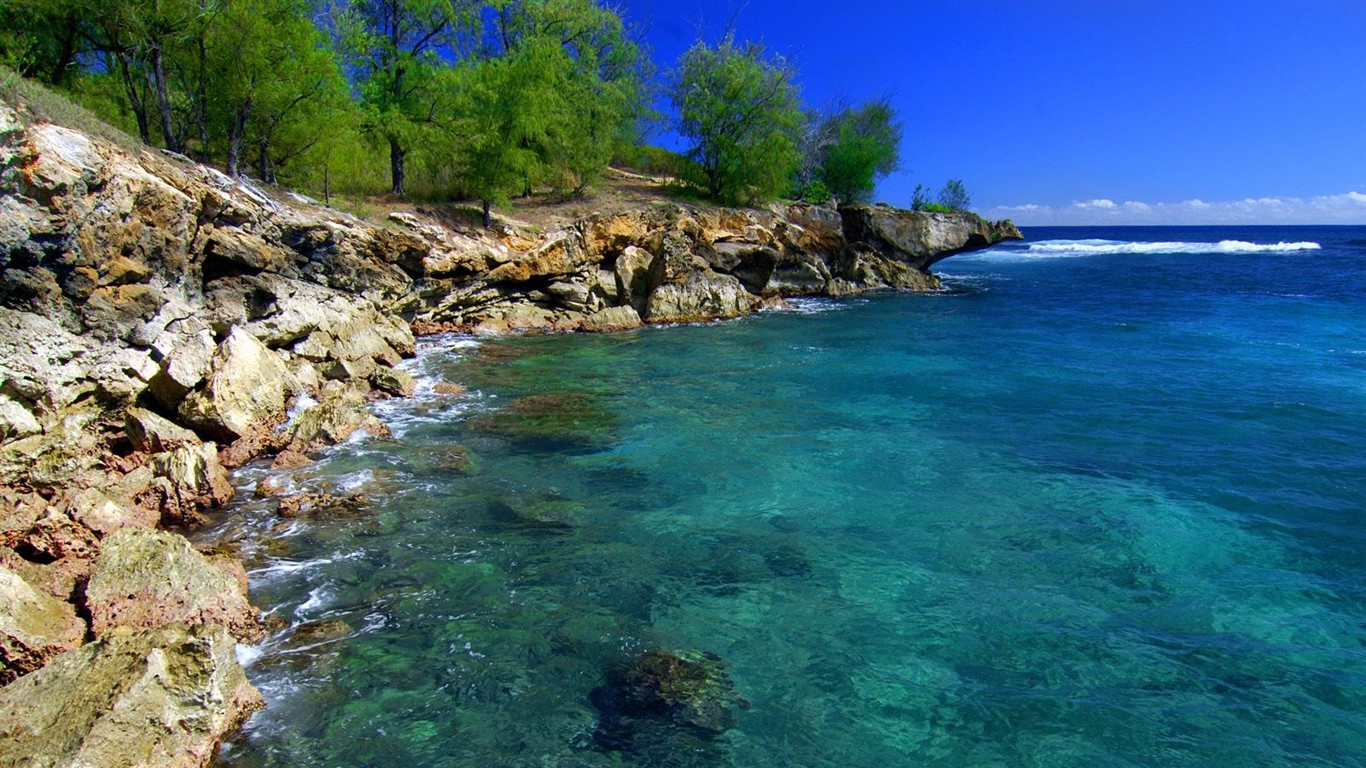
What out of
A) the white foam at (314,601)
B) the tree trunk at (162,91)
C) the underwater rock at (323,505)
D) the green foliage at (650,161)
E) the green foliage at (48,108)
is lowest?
the white foam at (314,601)

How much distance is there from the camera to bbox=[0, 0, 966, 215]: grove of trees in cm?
1852

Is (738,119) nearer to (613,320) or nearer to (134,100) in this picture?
(613,320)

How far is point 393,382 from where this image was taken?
50.3 feet

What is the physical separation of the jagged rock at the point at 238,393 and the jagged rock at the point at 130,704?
644 cm

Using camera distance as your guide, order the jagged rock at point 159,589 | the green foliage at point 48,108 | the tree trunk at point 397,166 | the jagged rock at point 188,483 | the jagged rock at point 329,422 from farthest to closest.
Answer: the tree trunk at point 397,166 < the jagged rock at point 329,422 < the green foliage at point 48,108 < the jagged rock at point 188,483 < the jagged rock at point 159,589

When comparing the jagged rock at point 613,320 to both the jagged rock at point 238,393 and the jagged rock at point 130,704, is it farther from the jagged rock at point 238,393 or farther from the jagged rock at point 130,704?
the jagged rock at point 130,704

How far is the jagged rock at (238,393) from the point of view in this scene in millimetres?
11102

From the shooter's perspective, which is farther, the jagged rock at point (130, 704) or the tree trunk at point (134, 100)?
the tree trunk at point (134, 100)

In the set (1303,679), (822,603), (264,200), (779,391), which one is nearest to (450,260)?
(264,200)

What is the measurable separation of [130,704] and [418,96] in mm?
28234

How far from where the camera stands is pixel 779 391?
1678cm

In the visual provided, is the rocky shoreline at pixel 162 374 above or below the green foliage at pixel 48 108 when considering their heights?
below

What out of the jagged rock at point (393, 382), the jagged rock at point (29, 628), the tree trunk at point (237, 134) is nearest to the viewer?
the jagged rock at point (29, 628)

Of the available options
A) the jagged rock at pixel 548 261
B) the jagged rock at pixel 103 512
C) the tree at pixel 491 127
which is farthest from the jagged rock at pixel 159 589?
the tree at pixel 491 127
